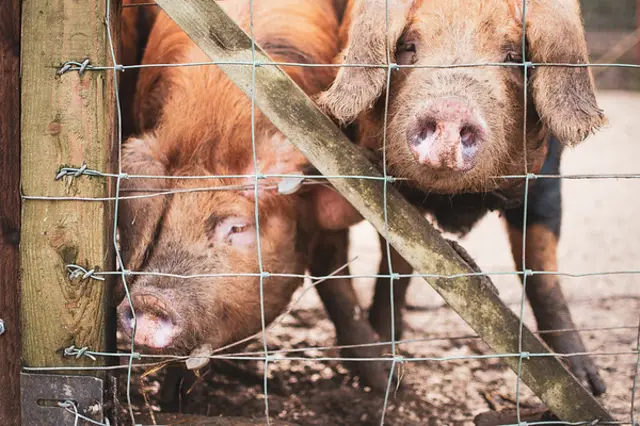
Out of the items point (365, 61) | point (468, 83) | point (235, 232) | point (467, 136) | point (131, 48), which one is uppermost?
point (131, 48)

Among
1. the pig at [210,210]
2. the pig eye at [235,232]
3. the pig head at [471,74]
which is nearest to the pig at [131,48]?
the pig at [210,210]

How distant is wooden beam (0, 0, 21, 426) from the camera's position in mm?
2572

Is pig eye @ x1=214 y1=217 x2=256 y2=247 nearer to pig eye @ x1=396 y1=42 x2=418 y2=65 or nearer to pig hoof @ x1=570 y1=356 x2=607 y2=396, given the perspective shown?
pig eye @ x1=396 y1=42 x2=418 y2=65

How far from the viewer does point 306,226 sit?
3451mm

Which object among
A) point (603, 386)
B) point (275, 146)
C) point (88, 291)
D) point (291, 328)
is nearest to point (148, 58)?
point (275, 146)

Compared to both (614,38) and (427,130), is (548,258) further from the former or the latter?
(614,38)

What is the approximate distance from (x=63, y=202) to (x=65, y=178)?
0.08m

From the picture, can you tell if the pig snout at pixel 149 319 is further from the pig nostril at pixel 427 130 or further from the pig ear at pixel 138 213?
the pig nostril at pixel 427 130

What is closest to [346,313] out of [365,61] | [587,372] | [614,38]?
[587,372]

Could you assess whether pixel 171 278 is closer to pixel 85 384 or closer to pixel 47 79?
pixel 85 384

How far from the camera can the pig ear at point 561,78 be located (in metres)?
2.80

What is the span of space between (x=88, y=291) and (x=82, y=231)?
0.62ft

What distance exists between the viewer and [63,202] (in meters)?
2.57

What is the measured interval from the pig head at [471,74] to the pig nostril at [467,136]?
4 centimetres
